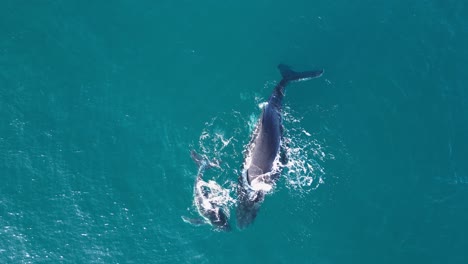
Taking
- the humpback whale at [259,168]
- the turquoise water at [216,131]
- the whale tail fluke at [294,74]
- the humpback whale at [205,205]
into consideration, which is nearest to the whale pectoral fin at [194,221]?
the humpback whale at [205,205]

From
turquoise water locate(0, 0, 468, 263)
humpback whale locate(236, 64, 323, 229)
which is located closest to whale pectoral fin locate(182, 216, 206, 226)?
turquoise water locate(0, 0, 468, 263)

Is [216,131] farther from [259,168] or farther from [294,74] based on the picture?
[294,74]

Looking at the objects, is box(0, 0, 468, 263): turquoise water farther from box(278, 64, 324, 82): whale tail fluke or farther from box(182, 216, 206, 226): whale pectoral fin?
box(278, 64, 324, 82): whale tail fluke

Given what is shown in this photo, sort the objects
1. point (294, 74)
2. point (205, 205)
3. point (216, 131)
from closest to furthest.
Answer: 1. point (205, 205)
2. point (216, 131)
3. point (294, 74)

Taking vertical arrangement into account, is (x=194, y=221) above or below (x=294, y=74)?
below

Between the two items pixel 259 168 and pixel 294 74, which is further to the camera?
pixel 294 74

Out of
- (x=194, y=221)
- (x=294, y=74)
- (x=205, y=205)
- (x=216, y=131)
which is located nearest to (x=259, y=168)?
(x=216, y=131)

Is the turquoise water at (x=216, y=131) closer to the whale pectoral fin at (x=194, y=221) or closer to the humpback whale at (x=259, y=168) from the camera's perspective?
the whale pectoral fin at (x=194, y=221)
